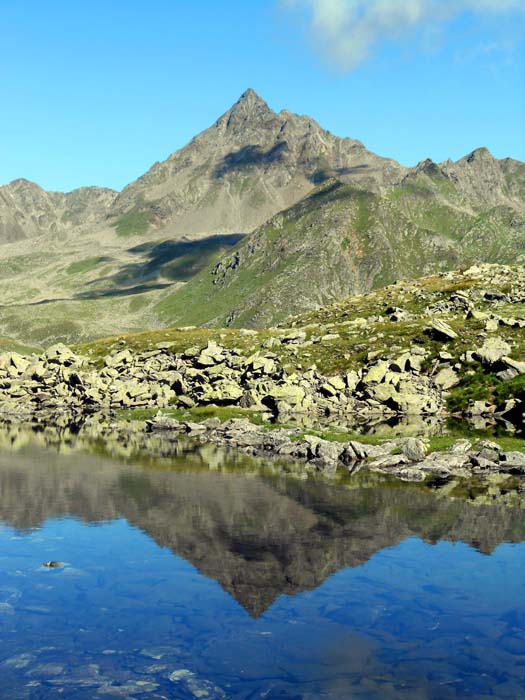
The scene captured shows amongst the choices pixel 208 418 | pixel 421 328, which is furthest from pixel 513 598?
pixel 421 328

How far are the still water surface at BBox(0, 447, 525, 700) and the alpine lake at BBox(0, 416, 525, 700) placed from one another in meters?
0.12

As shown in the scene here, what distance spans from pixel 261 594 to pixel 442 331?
95.6 m

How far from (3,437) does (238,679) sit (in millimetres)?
82230

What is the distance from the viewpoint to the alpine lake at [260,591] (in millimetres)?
29594

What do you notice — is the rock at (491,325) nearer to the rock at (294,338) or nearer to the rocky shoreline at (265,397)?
the rocky shoreline at (265,397)

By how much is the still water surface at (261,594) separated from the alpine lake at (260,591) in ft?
0.39

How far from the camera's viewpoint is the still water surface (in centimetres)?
2958

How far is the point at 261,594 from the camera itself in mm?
39281

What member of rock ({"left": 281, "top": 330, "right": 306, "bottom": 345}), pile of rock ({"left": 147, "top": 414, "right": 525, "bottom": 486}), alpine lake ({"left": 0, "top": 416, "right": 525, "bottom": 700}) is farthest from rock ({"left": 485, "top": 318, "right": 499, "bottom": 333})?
alpine lake ({"left": 0, "top": 416, "right": 525, "bottom": 700})

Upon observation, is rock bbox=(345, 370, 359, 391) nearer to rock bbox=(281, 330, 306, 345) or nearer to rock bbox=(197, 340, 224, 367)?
rock bbox=(197, 340, 224, 367)

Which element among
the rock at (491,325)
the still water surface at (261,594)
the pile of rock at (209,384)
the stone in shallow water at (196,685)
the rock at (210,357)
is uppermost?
the rock at (491,325)

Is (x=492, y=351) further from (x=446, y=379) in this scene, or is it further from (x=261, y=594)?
(x=261, y=594)

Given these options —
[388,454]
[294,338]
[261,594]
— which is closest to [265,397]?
[388,454]

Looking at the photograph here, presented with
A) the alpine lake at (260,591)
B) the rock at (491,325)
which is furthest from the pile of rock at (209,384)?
the alpine lake at (260,591)
